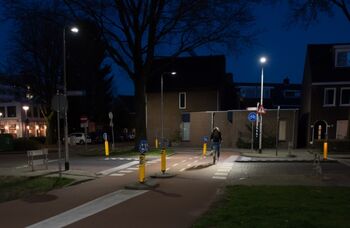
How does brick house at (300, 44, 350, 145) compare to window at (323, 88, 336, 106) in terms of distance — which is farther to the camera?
window at (323, 88, 336, 106)

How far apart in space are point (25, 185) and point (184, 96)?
28329 millimetres

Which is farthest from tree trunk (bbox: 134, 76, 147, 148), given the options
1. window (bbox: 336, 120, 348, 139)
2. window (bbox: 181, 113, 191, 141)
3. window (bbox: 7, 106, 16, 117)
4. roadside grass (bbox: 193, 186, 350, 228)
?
window (bbox: 7, 106, 16, 117)

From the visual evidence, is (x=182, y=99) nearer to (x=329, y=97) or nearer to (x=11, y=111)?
(x=329, y=97)

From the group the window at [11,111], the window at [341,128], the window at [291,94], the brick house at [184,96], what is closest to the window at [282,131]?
the window at [341,128]

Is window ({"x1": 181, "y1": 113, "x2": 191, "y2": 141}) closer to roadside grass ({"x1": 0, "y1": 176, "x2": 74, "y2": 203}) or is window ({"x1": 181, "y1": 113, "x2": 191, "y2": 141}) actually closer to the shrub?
the shrub

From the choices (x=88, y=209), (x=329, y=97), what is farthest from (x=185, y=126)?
(x=88, y=209)

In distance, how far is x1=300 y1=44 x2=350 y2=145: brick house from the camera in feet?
94.6

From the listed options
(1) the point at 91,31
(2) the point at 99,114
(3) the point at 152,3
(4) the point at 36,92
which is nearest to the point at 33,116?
(2) the point at 99,114

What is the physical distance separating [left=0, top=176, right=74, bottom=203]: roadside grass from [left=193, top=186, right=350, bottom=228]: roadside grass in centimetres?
586

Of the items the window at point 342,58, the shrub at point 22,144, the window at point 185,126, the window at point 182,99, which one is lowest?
the shrub at point 22,144

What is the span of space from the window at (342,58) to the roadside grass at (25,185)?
27139mm

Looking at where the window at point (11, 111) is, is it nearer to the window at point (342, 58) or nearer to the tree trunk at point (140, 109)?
the tree trunk at point (140, 109)

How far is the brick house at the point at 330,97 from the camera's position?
28.8 meters

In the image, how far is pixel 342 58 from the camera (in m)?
29.9
